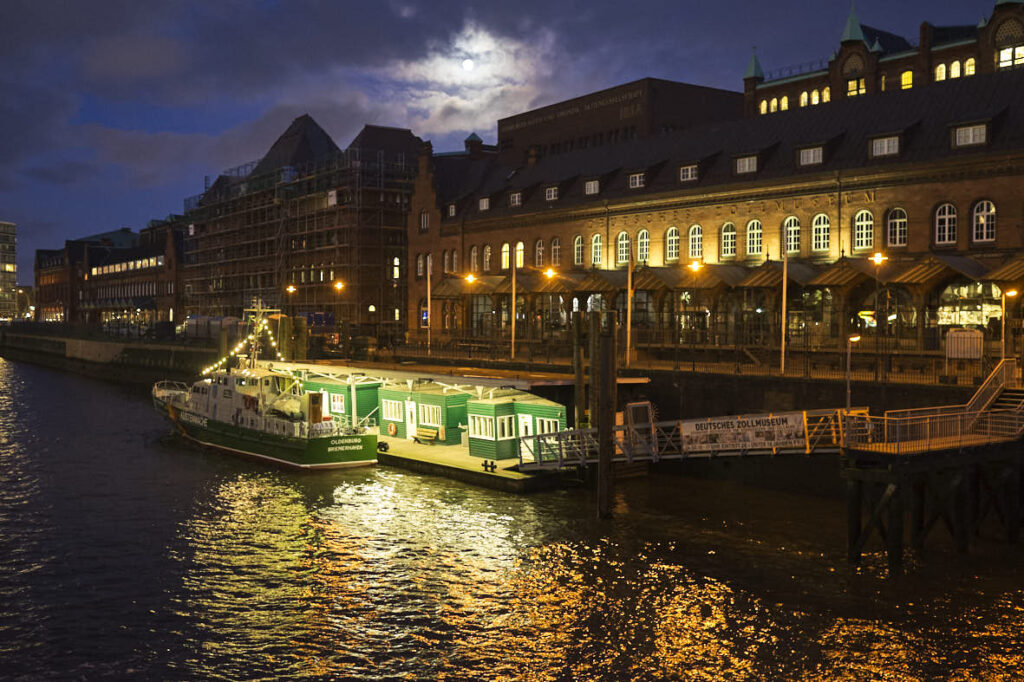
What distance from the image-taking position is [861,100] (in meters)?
56.2

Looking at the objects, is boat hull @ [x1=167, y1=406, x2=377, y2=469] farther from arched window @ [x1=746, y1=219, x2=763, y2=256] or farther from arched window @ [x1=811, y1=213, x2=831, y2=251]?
arched window @ [x1=811, y1=213, x2=831, y2=251]

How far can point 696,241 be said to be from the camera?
59906 mm

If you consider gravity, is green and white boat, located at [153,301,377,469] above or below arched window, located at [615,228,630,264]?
below

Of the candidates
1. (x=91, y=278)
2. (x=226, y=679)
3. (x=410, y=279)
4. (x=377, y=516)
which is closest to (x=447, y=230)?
(x=410, y=279)

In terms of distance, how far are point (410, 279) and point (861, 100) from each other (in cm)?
4180

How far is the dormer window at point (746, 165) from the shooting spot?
188 ft

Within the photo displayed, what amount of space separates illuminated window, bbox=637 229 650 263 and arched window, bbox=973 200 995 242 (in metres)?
21.4

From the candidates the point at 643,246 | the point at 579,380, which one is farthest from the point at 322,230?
the point at 579,380

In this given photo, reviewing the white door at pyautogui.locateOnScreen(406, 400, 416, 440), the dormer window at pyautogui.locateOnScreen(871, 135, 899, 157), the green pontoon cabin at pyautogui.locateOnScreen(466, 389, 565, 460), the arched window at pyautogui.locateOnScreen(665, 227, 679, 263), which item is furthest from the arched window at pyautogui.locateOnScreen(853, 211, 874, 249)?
the white door at pyautogui.locateOnScreen(406, 400, 416, 440)

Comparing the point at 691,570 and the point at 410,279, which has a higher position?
the point at 410,279

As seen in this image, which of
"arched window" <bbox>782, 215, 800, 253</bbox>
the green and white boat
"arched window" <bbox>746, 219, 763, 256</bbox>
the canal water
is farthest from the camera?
"arched window" <bbox>746, 219, 763, 256</bbox>

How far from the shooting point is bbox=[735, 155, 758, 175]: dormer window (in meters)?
57.3

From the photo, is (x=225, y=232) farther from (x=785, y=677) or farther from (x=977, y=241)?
(x=785, y=677)

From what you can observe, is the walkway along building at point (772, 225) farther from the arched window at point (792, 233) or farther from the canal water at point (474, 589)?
the canal water at point (474, 589)
